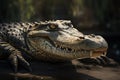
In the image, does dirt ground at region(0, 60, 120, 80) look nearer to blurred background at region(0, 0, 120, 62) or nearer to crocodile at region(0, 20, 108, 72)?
crocodile at region(0, 20, 108, 72)

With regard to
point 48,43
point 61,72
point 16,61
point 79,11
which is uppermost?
point 79,11

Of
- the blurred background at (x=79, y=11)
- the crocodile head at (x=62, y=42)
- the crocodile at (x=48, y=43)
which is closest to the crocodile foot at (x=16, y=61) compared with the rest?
the crocodile at (x=48, y=43)

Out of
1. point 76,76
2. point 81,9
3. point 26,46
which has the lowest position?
point 76,76

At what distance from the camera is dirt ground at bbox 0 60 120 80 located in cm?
414

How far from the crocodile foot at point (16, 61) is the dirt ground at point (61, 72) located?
48mm

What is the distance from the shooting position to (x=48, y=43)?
4.64m

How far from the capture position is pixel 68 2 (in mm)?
11547

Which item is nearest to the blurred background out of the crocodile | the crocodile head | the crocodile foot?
the crocodile

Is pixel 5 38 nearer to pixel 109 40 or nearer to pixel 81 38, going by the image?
pixel 81 38

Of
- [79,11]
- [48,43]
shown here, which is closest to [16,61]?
[48,43]

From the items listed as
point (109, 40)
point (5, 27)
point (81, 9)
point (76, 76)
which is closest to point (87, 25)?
point (81, 9)

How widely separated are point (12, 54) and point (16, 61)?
183mm

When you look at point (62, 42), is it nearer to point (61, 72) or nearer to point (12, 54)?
point (61, 72)

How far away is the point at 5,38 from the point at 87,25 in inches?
276
